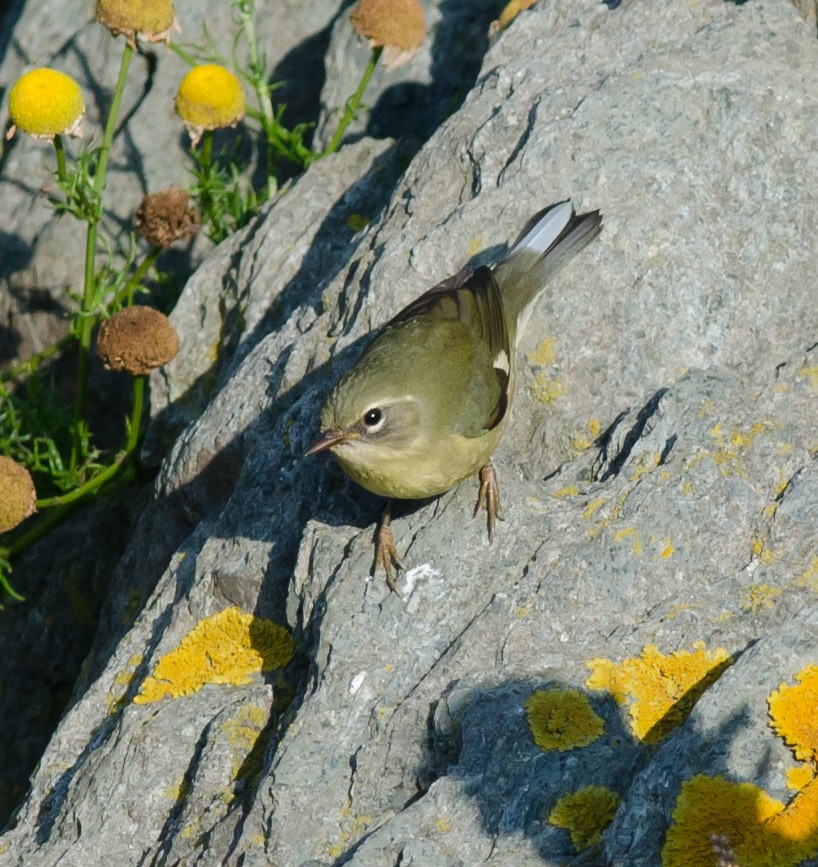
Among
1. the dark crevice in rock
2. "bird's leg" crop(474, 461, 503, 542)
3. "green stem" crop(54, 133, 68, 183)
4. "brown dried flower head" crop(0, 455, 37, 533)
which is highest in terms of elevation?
"green stem" crop(54, 133, 68, 183)

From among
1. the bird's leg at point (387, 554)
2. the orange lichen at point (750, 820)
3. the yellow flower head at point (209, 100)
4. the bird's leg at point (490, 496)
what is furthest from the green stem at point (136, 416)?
the orange lichen at point (750, 820)

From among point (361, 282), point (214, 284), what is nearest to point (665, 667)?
point (361, 282)

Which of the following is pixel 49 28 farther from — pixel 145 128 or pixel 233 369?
pixel 233 369

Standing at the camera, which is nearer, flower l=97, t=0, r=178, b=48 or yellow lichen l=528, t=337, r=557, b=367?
yellow lichen l=528, t=337, r=557, b=367

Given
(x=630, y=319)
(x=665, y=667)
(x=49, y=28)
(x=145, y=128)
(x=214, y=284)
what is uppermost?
(x=49, y=28)

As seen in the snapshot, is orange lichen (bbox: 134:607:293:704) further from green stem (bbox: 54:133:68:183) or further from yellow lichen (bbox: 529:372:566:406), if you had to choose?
green stem (bbox: 54:133:68:183)

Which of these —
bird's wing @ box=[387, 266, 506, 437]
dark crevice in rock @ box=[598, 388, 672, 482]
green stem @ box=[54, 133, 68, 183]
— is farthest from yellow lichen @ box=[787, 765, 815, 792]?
green stem @ box=[54, 133, 68, 183]
